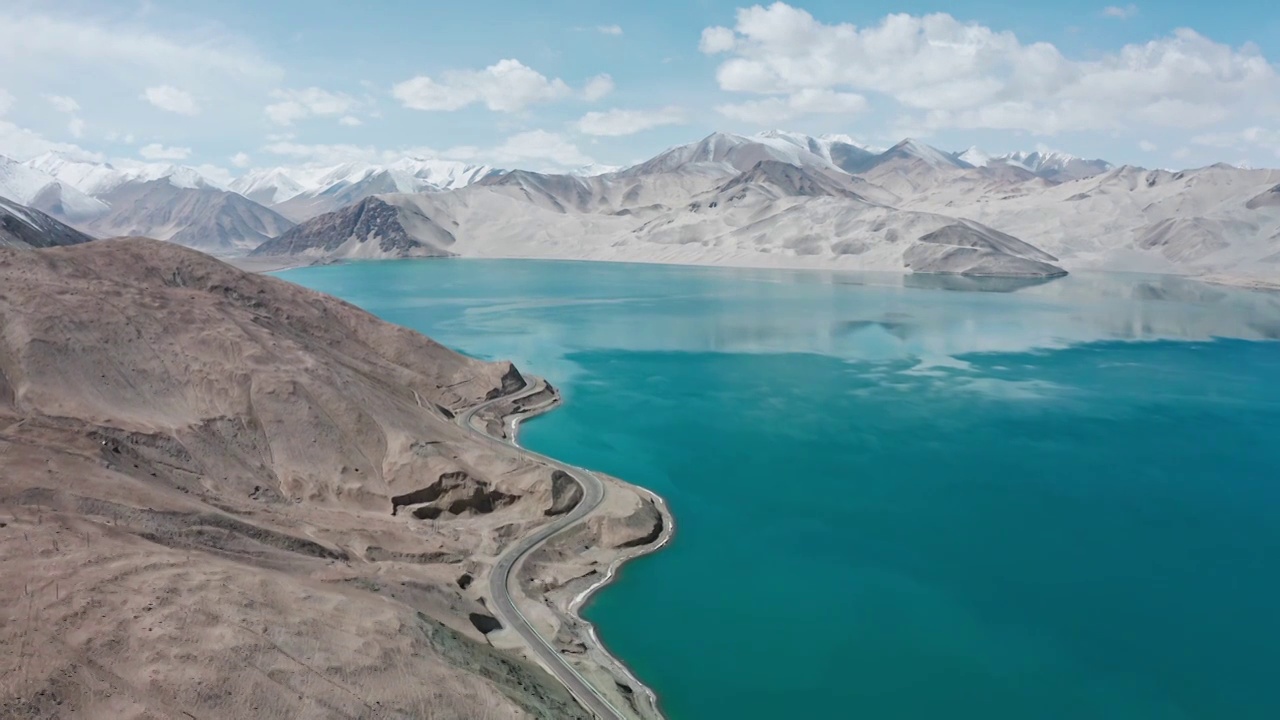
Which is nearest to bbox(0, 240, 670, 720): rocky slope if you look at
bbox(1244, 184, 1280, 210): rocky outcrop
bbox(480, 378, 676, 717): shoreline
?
bbox(480, 378, 676, 717): shoreline

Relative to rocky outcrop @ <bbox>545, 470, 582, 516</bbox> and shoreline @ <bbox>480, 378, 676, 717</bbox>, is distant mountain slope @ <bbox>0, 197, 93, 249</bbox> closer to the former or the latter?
rocky outcrop @ <bbox>545, 470, 582, 516</bbox>

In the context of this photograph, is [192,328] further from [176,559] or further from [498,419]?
[176,559]

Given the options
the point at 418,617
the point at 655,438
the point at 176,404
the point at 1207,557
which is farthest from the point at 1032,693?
the point at 176,404

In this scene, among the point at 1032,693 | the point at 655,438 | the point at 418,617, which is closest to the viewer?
the point at 418,617

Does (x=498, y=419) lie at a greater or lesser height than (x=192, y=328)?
lesser

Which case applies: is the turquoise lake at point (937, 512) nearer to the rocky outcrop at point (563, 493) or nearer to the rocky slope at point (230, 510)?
the rocky outcrop at point (563, 493)

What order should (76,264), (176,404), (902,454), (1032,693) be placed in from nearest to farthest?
1. (1032,693)
2. (176,404)
3. (76,264)
4. (902,454)

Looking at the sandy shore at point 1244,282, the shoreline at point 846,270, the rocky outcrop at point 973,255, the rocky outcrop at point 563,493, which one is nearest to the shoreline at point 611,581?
the rocky outcrop at point 563,493
